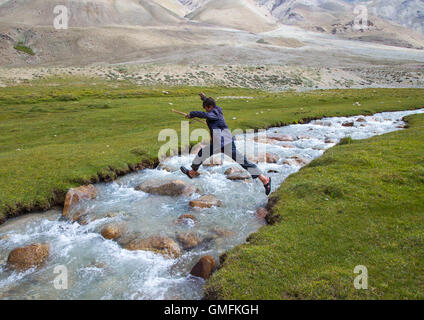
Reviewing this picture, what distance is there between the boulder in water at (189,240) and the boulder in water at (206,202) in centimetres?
296

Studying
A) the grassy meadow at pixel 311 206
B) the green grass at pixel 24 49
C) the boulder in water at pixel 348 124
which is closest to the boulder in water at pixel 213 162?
the grassy meadow at pixel 311 206

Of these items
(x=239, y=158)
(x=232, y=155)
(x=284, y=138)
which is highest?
(x=232, y=155)

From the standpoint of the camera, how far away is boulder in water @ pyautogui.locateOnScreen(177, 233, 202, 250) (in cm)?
1236

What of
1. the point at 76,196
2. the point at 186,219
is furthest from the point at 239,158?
the point at 76,196

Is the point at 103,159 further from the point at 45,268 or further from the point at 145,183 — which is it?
the point at 45,268

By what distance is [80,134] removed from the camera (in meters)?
32.3

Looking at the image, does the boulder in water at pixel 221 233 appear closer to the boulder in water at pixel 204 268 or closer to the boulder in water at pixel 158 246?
the boulder in water at pixel 158 246

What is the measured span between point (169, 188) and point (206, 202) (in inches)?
124

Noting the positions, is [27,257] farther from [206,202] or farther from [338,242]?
[338,242]

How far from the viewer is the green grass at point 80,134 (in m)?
17.8

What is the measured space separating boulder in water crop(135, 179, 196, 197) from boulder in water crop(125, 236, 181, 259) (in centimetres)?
539
